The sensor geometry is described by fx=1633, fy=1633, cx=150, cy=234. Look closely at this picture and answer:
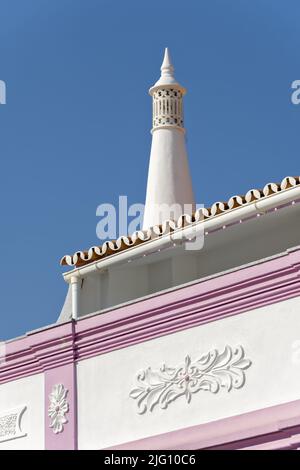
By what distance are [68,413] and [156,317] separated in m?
1.51

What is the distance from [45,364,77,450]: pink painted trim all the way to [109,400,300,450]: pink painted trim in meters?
1.17

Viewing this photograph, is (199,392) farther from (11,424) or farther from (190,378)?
(11,424)

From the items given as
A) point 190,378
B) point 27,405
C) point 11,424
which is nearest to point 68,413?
point 27,405

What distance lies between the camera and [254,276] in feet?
A: 53.2

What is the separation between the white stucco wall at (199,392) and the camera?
15.8 metres

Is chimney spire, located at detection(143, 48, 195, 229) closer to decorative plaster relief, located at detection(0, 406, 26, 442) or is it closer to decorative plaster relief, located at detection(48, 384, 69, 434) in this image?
decorative plaster relief, located at detection(0, 406, 26, 442)

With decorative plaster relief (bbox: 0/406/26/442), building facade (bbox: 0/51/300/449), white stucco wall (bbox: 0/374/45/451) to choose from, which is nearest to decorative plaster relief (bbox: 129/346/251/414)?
building facade (bbox: 0/51/300/449)

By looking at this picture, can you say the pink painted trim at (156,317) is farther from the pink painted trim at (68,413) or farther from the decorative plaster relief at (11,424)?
the decorative plaster relief at (11,424)

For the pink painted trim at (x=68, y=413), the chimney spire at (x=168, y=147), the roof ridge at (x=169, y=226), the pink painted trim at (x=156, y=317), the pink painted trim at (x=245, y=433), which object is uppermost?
the chimney spire at (x=168, y=147)

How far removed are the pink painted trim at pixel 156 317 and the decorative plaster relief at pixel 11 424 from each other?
0.42 m

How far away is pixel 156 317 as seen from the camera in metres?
17.0

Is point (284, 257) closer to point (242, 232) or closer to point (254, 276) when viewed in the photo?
point (254, 276)

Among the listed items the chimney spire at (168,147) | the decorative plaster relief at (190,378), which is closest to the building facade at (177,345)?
the decorative plaster relief at (190,378)
